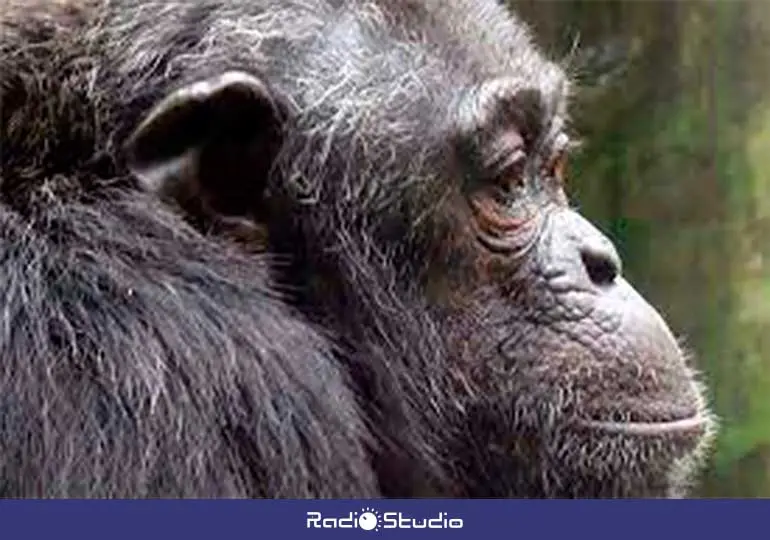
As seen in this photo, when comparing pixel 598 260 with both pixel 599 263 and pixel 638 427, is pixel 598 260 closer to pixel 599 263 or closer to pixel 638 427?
pixel 599 263

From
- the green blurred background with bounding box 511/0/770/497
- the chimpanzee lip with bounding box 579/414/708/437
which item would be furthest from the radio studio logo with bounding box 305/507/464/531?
the green blurred background with bounding box 511/0/770/497

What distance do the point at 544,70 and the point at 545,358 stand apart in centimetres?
38

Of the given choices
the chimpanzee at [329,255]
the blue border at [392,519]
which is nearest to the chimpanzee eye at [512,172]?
the chimpanzee at [329,255]

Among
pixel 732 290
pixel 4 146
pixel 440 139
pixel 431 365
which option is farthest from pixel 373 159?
pixel 732 290

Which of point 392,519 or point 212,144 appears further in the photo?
point 212,144

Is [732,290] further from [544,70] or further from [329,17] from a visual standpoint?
[329,17]

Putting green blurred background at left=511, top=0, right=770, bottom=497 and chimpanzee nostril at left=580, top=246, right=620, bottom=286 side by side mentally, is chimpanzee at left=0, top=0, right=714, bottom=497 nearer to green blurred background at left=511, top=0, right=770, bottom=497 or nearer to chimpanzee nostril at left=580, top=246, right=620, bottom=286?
chimpanzee nostril at left=580, top=246, right=620, bottom=286

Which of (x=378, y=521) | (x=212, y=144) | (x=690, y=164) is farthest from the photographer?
(x=690, y=164)

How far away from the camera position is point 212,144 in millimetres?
2244

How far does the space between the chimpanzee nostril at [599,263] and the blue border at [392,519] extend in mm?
311

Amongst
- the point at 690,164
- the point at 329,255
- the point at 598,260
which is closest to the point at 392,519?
the point at 329,255

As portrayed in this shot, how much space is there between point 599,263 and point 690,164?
1109 mm

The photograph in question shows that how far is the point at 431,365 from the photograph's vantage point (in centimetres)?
233

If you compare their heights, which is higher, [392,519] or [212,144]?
[212,144]
